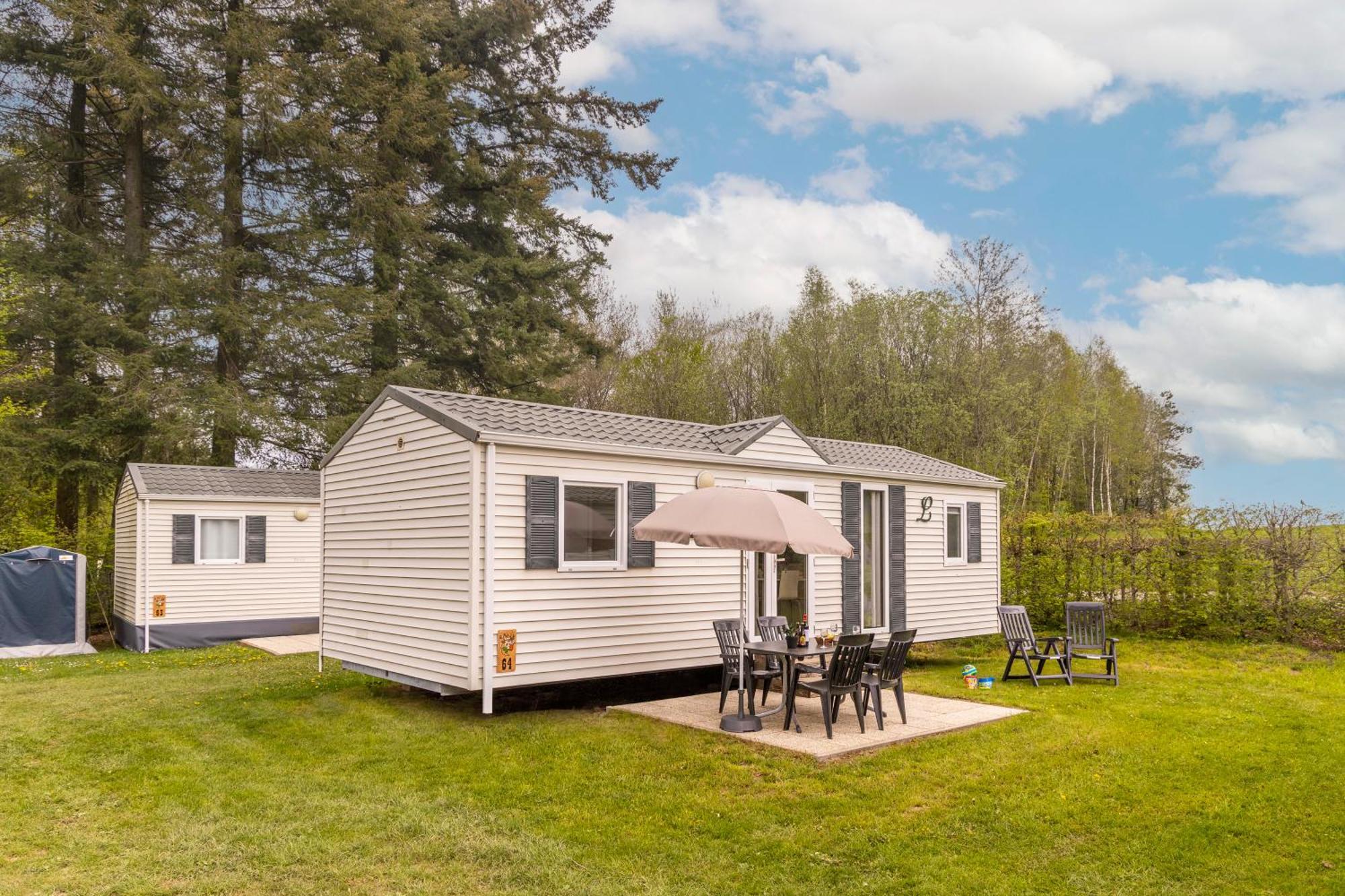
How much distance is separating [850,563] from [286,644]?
8667 mm

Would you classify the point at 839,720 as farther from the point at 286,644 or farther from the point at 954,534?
the point at 286,644

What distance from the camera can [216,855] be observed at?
5004 millimetres

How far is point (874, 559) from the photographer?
1129 cm

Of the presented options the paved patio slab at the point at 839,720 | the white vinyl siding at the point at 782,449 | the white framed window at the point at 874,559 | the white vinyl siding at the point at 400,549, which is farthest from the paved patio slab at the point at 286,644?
the white framed window at the point at 874,559

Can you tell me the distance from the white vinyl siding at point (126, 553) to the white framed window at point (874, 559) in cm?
1067

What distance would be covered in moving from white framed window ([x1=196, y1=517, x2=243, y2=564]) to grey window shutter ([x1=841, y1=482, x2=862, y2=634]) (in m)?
9.68

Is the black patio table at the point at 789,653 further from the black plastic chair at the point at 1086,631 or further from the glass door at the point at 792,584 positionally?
the black plastic chair at the point at 1086,631

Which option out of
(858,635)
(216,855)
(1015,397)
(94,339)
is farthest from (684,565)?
(94,339)

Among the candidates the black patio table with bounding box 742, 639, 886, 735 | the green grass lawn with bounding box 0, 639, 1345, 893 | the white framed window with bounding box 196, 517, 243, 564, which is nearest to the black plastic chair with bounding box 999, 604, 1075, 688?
the green grass lawn with bounding box 0, 639, 1345, 893

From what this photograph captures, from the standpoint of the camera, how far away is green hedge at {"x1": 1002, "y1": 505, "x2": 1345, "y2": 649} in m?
12.5

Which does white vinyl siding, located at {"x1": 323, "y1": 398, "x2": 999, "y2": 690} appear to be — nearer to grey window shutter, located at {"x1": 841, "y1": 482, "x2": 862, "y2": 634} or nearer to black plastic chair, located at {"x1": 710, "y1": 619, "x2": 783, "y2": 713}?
grey window shutter, located at {"x1": 841, "y1": 482, "x2": 862, "y2": 634}

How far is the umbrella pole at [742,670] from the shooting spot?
Result: 7.47 m

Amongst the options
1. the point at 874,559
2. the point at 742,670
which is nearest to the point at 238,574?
the point at 874,559

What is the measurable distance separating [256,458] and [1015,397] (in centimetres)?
1578
